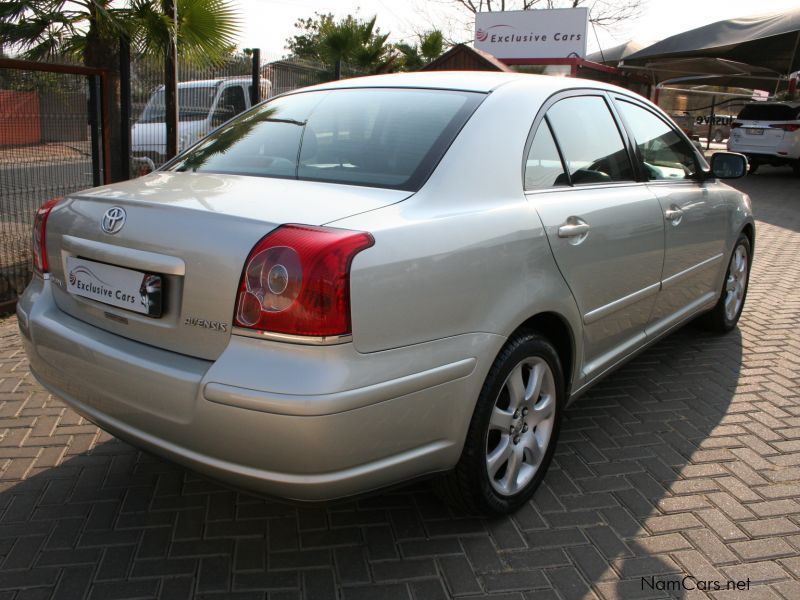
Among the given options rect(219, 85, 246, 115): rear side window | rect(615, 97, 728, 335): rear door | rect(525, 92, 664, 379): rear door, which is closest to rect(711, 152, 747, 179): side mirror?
rect(615, 97, 728, 335): rear door

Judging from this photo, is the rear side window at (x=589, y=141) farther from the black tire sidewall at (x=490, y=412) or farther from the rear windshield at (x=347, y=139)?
the black tire sidewall at (x=490, y=412)

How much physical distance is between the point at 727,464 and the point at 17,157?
501 cm

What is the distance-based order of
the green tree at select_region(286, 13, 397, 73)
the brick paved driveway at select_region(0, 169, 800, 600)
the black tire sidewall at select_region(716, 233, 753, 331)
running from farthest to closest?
the green tree at select_region(286, 13, 397, 73) → the black tire sidewall at select_region(716, 233, 753, 331) → the brick paved driveway at select_region(0, 169, 800, 600)

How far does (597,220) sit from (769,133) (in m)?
18.4

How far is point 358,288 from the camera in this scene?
198 cm

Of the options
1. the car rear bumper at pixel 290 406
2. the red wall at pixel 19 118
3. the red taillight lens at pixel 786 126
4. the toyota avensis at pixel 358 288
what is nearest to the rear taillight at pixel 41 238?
the toyota avensis at pixel 358 288

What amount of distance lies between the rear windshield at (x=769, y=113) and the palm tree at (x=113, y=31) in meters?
16.2

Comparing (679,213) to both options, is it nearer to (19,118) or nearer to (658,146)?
(658,146)

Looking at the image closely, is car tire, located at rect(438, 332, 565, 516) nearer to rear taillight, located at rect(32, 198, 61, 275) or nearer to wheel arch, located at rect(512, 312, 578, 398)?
wheel arch, located at rect(512, 312, 578, 398)

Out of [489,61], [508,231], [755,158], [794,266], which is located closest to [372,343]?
[508,231]

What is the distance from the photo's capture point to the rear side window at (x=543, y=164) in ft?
9.05

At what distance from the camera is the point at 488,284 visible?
92.4 inches

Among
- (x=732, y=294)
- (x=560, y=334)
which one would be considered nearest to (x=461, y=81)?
(x=560, y=334)

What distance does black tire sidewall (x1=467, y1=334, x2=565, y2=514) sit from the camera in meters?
2.41
